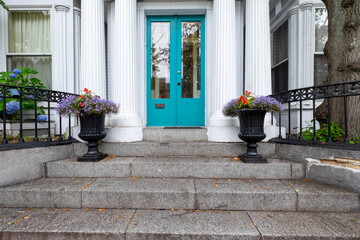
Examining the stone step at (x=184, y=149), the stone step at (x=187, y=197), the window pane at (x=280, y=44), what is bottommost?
the stone step at (x=187, y=197)

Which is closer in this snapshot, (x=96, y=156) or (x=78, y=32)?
(x=96, y=156)

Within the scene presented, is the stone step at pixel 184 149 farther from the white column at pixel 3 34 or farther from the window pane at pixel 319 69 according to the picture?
the white column at pixel 3 34

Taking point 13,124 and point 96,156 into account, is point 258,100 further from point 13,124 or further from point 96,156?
point 13,124

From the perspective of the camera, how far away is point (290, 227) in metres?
1.88

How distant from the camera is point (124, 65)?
12.2 ft

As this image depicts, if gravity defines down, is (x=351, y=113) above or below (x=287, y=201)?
above

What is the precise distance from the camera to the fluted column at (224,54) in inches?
142

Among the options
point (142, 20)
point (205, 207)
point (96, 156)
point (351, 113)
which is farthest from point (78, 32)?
point (351, 113)

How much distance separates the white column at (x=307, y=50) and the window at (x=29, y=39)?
6746mm

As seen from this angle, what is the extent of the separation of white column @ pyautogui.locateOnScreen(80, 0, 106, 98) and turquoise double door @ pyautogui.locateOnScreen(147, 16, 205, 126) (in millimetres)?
1287

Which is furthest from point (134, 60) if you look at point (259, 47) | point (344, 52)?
point (344, 52)

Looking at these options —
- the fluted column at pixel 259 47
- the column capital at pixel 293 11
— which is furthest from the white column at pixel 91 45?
the column capital at pixel 293 11

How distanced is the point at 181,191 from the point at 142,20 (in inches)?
165

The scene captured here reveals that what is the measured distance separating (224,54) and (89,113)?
2838 millimetres
